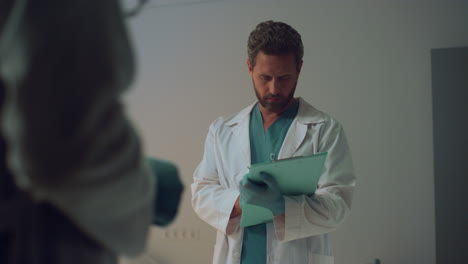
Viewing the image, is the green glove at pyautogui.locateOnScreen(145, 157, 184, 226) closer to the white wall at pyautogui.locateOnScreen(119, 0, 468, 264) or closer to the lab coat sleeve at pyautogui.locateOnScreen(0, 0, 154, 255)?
the lab coat sleeve at pyautogui.locateOnScreen(0, 0, 154, 255)

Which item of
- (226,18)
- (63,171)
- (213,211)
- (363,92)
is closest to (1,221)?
(63,171)

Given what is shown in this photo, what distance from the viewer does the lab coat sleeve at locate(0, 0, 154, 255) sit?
1.23 ft

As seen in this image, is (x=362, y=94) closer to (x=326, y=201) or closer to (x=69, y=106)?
(x=326, y=201)

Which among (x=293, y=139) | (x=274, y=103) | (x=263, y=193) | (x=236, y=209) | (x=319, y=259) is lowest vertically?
(x=319, y=259)

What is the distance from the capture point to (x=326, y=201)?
51.9 inches

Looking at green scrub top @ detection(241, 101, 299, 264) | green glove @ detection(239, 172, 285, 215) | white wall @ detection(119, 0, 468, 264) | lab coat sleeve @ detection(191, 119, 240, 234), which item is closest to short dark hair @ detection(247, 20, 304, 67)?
green scrub top @ detection(241, 101, 299, 264)

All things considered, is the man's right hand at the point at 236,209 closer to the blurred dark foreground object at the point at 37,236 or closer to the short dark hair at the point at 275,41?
the short dark hair at the point at 275,41

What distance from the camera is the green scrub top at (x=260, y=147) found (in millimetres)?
1401

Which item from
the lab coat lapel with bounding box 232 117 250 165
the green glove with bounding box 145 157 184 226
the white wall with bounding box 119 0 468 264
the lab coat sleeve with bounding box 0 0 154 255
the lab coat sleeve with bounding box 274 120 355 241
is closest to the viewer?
the lab coat sleeve with bounding box 0 0 154 255

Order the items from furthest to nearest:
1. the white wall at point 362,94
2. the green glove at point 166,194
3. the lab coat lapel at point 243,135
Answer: the white wall at point 362,94 → the lab coat lapel at point 243,135 → the green glove at point 166,194

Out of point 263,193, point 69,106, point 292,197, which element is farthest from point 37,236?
point 292,197

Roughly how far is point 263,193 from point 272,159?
23 cm

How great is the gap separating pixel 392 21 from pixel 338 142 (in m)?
1.63

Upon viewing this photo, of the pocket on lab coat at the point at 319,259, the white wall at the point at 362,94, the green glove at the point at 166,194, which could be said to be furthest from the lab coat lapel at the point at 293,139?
the white wall at the point at 362,94
